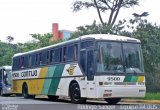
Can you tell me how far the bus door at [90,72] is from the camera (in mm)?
18469

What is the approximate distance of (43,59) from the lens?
2480 cm

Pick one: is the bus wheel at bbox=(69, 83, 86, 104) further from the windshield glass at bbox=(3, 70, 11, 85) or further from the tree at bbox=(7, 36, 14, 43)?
the tree at bbox=(7, 36, 14, 43)

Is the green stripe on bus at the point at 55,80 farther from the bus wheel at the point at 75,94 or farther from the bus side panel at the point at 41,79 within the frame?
the bus wheel at the point at 75,94

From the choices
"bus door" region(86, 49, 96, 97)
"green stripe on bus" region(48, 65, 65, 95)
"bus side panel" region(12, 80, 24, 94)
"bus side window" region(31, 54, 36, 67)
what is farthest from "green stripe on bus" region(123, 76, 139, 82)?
"bus side panel" region(12, 80, 24, 94)

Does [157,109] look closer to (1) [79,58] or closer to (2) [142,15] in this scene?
(1) [79,58]

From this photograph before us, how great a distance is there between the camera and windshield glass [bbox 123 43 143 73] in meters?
18.8

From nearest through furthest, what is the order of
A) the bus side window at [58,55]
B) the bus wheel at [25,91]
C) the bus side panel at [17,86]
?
the bus side window at [58,55] → the bus wheel at [25,91] → the bus side panel at [17,86]

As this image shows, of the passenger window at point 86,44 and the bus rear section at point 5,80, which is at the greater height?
the passenger window at point 86,44

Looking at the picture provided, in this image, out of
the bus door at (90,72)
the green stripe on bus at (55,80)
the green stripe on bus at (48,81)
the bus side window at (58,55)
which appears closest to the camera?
the bus door at (90,72)

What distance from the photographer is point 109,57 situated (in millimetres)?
18406

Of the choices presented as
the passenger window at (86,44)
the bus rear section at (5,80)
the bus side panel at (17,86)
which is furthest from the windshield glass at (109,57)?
the bus rear section at (5,80)

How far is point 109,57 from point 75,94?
2.92 meters

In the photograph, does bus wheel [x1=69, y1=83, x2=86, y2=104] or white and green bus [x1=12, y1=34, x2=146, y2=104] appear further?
→ bus wheel [x1=69, y1=83, x2=86, y2=104]

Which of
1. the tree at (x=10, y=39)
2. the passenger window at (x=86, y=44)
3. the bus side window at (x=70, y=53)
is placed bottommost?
the bus side window at (x=70, y=53)
